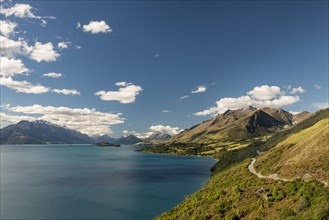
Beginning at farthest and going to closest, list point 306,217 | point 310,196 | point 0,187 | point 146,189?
point 0,187 → point 146,189 → point 310,196 → point 306,217

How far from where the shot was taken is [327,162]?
199 ft

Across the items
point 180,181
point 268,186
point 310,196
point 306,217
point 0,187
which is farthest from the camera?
point 180,181

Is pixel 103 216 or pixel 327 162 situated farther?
pixel 103 216

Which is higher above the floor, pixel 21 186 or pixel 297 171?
pixel 297 171

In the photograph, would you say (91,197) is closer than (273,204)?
No

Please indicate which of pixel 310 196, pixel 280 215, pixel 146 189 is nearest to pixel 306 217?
pixel 280 215

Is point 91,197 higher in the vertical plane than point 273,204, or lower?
lower

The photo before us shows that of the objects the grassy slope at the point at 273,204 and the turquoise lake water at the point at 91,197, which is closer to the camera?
the grassy slope at the point at 273,204

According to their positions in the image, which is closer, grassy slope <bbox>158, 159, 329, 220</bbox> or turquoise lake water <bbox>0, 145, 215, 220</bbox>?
grassy slope <bbox>158, 159, 329, 220</bbox>

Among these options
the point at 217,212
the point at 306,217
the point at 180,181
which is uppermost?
the point at 306,217

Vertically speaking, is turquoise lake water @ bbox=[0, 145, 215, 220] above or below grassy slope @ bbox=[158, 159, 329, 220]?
below

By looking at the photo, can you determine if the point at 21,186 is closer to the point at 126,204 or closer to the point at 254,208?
the point at 126,204

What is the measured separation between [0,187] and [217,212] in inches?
5171

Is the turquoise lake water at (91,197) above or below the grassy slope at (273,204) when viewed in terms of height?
below
